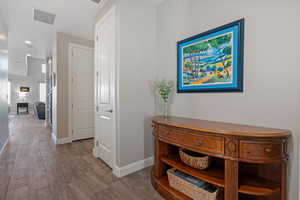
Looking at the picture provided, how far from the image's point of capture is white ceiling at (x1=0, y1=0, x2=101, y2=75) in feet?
8.09

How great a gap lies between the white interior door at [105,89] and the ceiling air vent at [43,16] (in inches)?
41.6

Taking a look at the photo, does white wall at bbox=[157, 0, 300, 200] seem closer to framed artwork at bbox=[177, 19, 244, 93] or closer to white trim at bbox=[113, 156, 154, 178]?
framed artwork at bbox=[177, 19, 244, 93]

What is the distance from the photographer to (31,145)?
3285mm

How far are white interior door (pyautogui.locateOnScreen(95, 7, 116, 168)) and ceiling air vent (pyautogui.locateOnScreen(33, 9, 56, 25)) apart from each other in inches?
41.6

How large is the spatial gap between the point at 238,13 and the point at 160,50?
1.15 meters

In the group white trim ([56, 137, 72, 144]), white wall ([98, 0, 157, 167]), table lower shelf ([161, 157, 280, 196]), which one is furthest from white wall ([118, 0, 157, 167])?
white trim ([56, 137, 72, 144])

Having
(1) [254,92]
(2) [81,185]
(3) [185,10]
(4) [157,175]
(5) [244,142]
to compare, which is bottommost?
(2) [81,185]

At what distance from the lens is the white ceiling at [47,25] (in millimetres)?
2465

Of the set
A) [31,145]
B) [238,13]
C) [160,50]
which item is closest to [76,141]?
[31,145]

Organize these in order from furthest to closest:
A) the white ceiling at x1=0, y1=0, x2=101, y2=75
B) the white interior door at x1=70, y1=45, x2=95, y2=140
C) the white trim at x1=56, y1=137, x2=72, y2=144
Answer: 1. the white interior door at x1=70, y1=45, x2=95, y2=140
2. the white trim at x1=56, y1=137, x2=72, y2=144
3. the white ceiling at x1=0, y1=0, x2=101, y2=75

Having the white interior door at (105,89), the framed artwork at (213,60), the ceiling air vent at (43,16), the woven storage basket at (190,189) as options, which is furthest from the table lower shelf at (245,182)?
the ceiling air vent at (43,16)

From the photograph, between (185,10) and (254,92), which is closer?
(254,92)

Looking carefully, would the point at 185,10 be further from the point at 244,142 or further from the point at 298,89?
the point at 244,142

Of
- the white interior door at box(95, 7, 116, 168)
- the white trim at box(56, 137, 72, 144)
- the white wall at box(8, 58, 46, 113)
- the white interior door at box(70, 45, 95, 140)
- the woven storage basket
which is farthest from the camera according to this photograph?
the white wall at box(8, 58, 46, 113)
